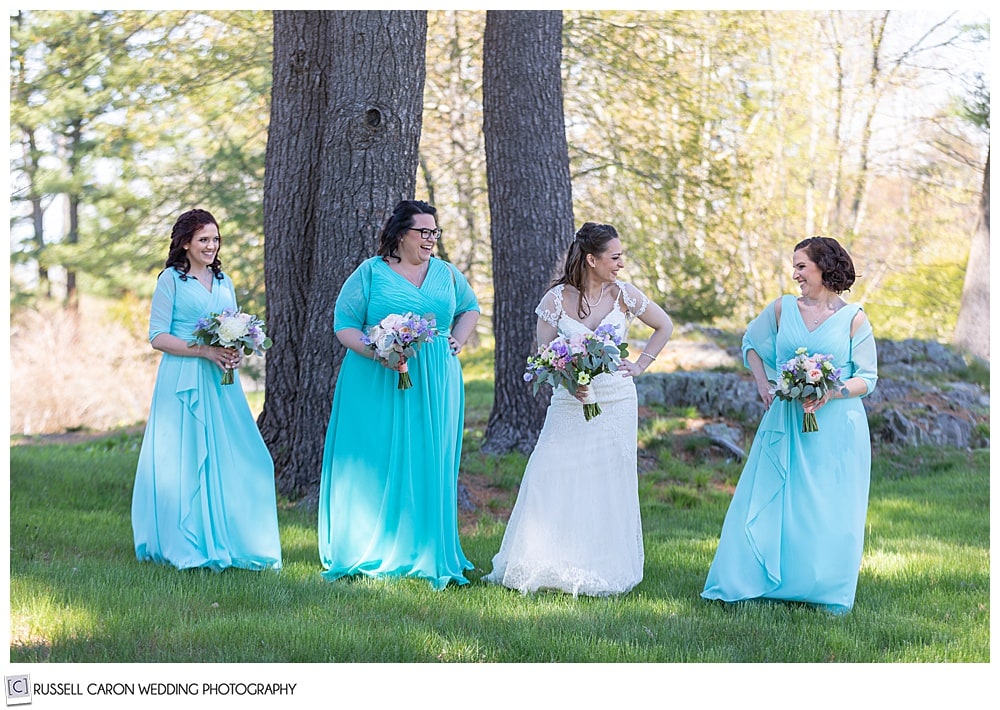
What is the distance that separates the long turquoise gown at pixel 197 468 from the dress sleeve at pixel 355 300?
831mm

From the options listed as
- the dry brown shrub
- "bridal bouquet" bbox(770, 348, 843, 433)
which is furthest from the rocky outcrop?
the dry brown shrub

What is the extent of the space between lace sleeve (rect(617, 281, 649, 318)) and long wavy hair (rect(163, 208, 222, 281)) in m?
2.64

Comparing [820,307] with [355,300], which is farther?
[355,300]

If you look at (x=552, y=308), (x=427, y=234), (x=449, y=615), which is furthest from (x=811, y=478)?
(x=427, y=234)

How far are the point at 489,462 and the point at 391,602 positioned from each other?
4.46 metres

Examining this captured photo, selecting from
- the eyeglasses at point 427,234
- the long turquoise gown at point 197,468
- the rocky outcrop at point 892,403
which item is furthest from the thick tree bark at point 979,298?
the long turquoise gown at point 197,468

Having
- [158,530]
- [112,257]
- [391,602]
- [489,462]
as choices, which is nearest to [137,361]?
[112,257]

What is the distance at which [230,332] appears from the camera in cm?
700

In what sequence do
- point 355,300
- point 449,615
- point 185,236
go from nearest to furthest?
point 449,615 → point 355,300 → point 185,236

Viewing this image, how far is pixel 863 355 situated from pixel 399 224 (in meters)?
3.00

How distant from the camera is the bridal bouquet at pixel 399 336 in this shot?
662 cm

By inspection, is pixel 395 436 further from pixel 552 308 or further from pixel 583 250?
pixel 583 250
